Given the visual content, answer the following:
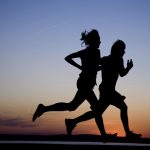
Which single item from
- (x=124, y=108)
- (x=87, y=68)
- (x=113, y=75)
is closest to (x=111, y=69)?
Answer: (x=113, y=75)

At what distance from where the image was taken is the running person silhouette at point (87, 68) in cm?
833

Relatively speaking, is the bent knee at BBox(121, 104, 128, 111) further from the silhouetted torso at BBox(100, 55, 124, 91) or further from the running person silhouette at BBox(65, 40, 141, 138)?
the silhouetted torso at BBox(100, 55, 124, 91)

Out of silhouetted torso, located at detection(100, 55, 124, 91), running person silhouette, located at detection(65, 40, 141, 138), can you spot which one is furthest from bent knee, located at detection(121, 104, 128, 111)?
silhouetted torso, located at detection(100, 55, 124, 91)

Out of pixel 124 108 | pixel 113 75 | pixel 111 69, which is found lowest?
pixel 124 108

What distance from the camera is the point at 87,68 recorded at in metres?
8.35

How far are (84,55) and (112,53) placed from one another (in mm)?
707

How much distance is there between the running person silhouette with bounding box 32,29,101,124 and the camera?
833cm

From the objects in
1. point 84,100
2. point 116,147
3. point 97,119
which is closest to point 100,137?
point 97,119

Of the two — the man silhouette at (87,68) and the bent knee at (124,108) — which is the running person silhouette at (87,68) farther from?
the bent knee at (124,108)

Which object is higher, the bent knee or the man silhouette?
the man silhouette

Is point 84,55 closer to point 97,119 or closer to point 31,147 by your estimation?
point 97,119

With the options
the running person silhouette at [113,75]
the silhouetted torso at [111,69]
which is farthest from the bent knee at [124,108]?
the silhouetted torso at [111,69]

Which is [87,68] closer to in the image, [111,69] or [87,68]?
[87,68]

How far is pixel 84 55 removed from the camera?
8453 mm
